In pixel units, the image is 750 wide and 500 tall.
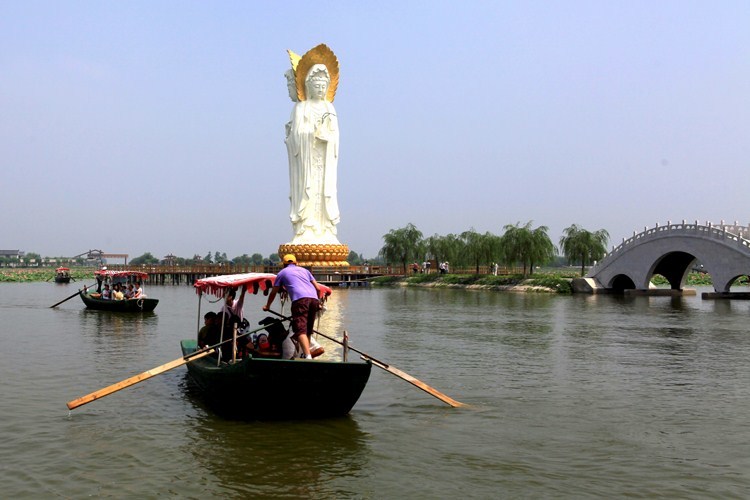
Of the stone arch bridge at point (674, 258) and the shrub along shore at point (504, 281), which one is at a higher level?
the stone arch bridge at point (674, 258)

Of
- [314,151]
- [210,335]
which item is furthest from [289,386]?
[314,151]

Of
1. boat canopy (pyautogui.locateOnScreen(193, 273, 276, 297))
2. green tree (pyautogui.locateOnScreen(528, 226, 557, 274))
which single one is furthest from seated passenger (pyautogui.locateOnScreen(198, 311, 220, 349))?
green tree (pyautogui.locateOnScreen(528, 226, 557, 274))

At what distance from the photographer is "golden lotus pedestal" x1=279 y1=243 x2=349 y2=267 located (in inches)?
2162

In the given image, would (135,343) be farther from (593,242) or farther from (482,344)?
(593,242)

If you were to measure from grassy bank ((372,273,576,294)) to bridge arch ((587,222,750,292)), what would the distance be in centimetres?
234

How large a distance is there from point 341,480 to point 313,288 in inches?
126

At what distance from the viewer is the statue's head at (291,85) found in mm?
58500

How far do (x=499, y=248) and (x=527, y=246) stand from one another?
4122 millimetres

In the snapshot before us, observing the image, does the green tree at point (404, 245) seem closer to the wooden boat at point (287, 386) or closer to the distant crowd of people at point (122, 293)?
the distant crowd of people at point (122, 293)

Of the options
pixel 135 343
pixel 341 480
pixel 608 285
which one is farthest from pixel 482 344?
pixel 608 285

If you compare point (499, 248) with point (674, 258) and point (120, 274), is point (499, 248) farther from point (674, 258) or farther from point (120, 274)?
point (120, 274)

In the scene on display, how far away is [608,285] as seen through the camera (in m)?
43.3

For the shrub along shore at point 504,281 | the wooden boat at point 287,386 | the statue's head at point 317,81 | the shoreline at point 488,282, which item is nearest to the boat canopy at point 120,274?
the wooden boat at point 287,386

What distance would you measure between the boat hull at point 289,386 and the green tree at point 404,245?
54.2m
